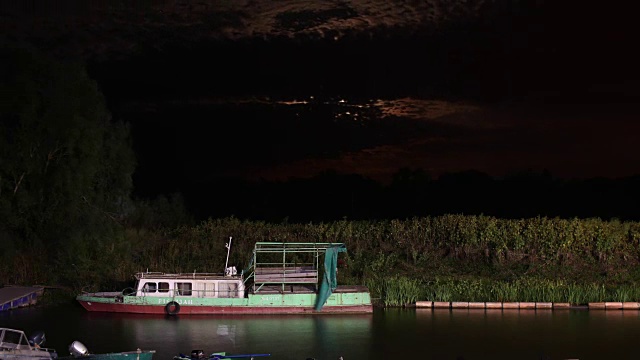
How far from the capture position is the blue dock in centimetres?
3738

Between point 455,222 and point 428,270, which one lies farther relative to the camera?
point 455,222

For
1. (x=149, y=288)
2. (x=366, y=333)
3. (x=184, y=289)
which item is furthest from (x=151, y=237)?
(x=366, y=333)

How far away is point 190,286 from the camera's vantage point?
38.0 metres

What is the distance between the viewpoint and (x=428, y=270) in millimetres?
45312

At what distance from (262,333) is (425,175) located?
188ft

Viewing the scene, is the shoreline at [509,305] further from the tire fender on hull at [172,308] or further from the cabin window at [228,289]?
the tire fender on hull at [172,308]

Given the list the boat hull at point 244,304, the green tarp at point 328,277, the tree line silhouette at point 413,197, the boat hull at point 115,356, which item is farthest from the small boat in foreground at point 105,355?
the tree line silhouette at point 413,197

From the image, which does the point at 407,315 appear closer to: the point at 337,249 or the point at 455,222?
the point at 337,249

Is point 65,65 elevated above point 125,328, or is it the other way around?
point 65,65

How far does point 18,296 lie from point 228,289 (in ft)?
29.7

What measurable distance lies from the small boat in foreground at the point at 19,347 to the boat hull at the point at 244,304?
1148cm

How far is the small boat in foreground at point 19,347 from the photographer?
25.0 metres

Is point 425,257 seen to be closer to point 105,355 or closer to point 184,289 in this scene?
point 184,289

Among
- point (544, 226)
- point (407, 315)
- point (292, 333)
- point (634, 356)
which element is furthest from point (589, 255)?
point (292, 333)
